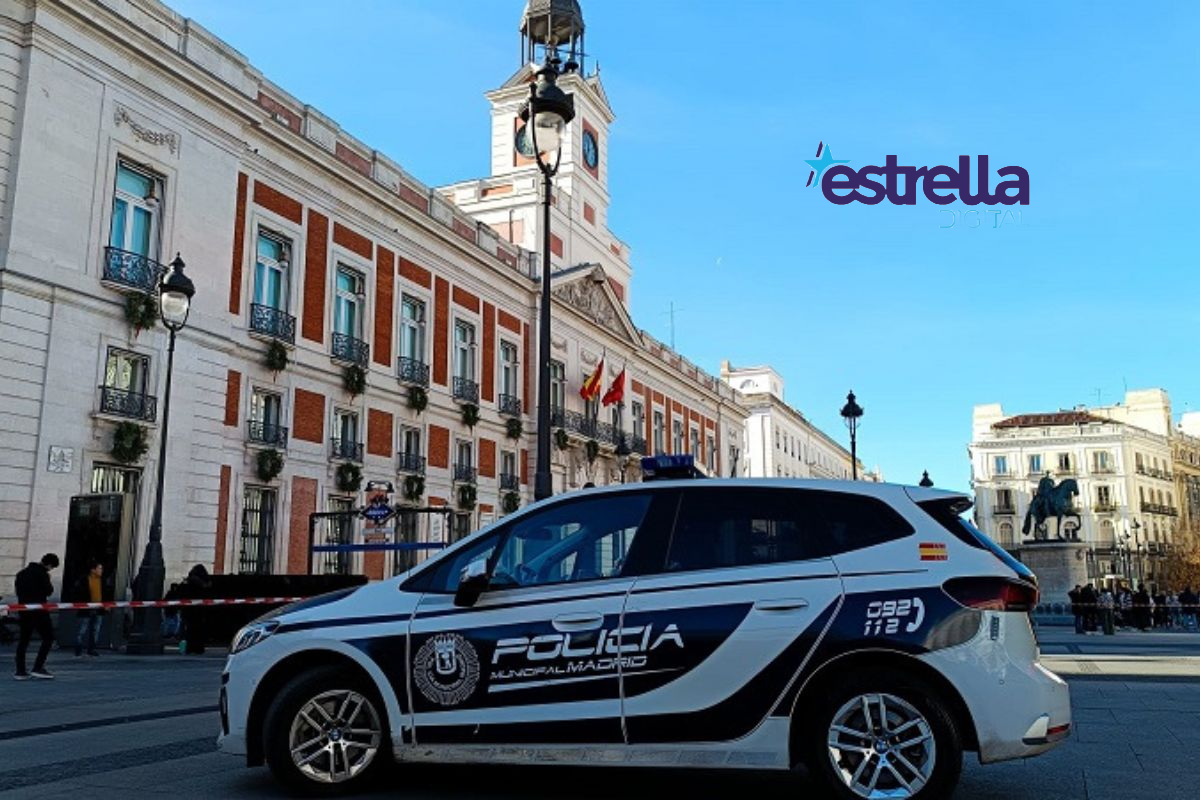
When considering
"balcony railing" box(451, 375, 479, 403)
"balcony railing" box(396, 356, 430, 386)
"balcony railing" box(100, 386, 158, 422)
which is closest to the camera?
"balcony railing" box(100, 386, 158, 422)

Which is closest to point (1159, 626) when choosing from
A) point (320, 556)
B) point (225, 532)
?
point (320, 556)

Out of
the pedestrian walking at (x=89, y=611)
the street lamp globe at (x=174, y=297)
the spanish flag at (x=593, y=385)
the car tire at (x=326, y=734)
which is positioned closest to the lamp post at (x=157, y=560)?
the street lamp globe at (x=174, y=297)

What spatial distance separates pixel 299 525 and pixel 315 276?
23.0 feet

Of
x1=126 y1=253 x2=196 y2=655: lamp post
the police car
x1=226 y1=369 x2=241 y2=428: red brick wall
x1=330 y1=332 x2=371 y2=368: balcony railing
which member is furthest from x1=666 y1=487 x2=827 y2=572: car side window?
x1=330 y1=332 x2=371 y2=368: balcony railing

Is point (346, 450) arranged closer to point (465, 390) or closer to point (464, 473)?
point (464, 473)

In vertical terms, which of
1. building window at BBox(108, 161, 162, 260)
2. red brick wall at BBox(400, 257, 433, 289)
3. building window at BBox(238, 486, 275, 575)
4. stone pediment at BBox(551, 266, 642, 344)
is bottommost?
building window at BBox(238, 486, 275, 575)

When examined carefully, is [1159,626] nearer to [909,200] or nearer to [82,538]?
[909,200]

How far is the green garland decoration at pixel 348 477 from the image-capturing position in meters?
28.6

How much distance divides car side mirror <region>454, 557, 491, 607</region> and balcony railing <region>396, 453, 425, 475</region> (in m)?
26.5

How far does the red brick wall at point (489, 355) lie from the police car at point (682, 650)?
31170 mm

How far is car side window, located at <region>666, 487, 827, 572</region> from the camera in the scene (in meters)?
5.34

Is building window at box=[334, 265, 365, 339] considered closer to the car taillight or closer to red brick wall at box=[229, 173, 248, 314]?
red brick wall at box=[229, 173, 248, 314]

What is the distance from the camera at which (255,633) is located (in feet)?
19.0

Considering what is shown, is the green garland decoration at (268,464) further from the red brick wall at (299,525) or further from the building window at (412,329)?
the building window at (412,329)
